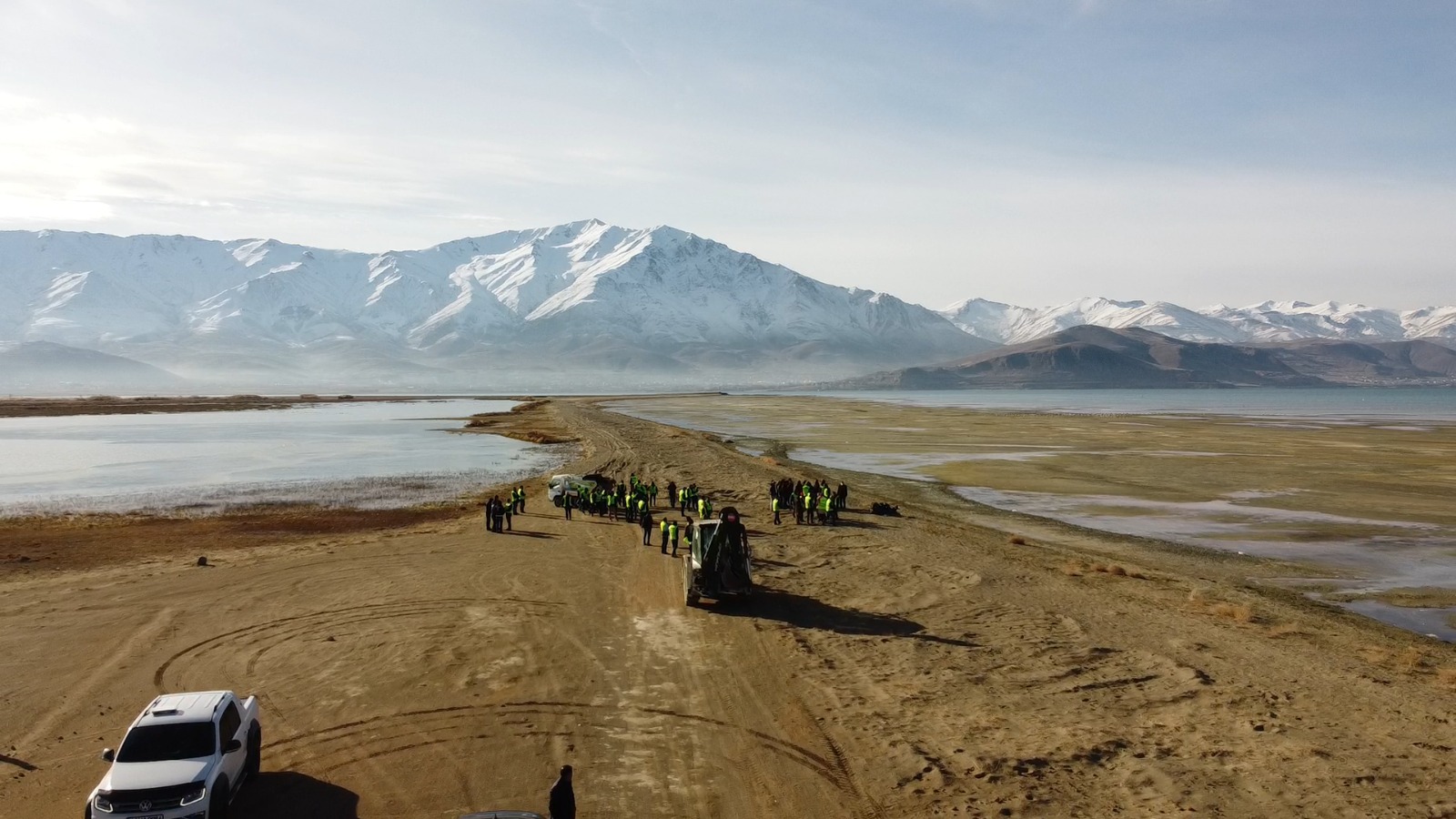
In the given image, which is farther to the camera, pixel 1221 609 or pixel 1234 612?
pixel 1221 609

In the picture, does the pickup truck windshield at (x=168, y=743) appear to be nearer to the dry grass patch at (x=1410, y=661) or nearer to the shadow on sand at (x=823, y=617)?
the shadow on sand at (x=823, y=617)

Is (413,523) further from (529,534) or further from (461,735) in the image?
(461,735)

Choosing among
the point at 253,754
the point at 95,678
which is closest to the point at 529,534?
the point at 95,678

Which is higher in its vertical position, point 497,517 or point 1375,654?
point 1375,654

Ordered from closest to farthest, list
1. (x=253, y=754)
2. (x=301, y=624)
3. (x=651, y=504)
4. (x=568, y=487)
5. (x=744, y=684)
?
(x=253, y=754) → (x=744, y=684) → (x=301, y=624) → (x=651, y=504) → (x=568, y=487)

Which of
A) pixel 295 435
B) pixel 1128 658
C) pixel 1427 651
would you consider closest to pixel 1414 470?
pixel 1427 651

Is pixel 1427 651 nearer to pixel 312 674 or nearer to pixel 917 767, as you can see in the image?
pixel 917 767

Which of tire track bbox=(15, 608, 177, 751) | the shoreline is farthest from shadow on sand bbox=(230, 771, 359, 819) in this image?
the shoreline

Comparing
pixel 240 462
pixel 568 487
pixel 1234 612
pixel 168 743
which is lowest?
pixel 240 462
